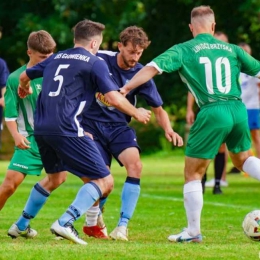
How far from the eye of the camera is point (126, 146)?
1027 centimetres

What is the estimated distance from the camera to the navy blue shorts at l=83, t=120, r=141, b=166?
1031 centimetres

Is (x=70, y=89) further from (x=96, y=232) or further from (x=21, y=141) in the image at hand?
(x=96, y=232)

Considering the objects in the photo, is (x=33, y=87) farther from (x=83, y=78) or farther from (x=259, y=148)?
(x=259, y=148)

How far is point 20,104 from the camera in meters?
10.3

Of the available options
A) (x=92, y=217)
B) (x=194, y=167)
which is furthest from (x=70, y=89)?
(x=92, y=217)

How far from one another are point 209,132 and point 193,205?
2.30 ft

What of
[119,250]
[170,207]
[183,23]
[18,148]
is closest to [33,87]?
[18,148]

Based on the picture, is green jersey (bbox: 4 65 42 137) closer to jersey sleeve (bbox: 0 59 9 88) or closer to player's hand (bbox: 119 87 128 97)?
player's hand (bbox: 119 87 128 97)

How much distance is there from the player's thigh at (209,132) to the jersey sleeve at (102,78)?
1.01 meters

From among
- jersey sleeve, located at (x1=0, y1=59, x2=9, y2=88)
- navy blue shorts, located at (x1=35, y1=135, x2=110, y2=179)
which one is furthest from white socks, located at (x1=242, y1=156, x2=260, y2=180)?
jersey sleeve, located at (x1=0, y1=59, x2=9, y2=88)

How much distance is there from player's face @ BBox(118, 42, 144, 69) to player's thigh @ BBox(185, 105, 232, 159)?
1212 mm

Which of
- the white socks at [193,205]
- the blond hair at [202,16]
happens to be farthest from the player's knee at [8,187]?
the blond hair at [202,16]

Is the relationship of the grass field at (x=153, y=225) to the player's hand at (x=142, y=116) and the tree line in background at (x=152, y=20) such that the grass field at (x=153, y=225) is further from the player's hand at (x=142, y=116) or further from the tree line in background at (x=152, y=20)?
the tree line in background at (x=152, y=20)

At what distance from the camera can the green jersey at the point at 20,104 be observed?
10.0m
